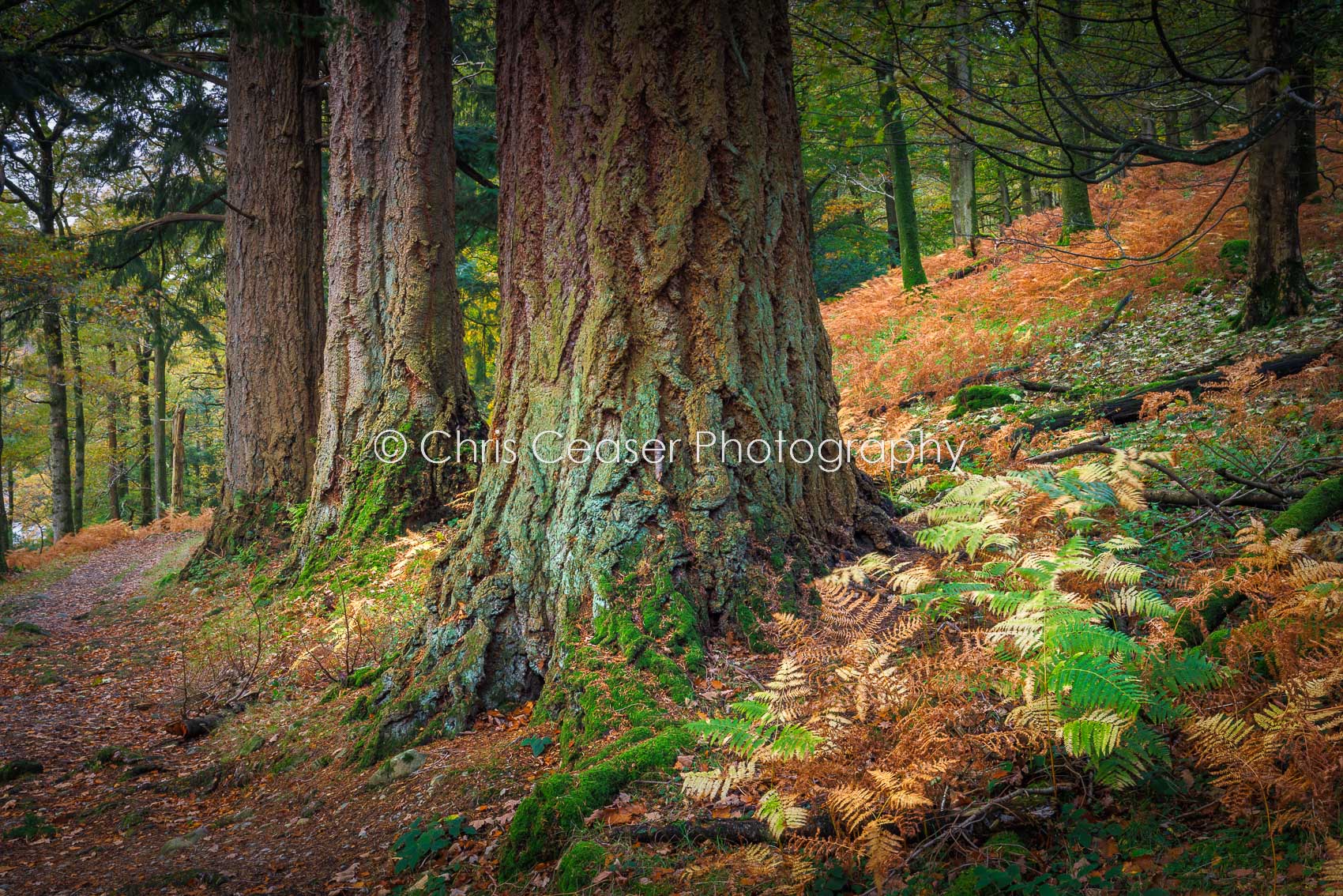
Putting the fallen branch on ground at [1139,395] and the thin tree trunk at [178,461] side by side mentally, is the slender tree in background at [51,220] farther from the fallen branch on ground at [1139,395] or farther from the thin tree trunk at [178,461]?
the fallen branch on ground at [1139,395]

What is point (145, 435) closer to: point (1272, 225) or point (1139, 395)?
point (1139, 395)

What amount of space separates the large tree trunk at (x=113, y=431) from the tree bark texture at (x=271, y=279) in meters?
12.8

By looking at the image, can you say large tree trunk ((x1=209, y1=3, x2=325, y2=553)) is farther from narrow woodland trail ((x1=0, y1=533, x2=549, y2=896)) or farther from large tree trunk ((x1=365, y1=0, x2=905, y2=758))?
large tree trunk ((x1=365, y1=0, x2=905, y2=758))

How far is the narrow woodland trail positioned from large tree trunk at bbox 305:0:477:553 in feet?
7.15

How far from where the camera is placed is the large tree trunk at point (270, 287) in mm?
7969

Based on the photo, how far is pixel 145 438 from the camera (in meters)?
23.0

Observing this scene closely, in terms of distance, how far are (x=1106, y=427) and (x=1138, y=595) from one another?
4257mm

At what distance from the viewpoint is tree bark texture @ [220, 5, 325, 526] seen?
26.2 feet

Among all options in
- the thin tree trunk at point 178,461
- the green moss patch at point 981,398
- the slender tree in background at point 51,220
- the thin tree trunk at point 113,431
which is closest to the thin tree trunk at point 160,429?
the thin tree trunk at point 178,461

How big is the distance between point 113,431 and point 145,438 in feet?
2.92

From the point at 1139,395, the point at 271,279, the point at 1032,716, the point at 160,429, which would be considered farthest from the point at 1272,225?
the point at 160,429

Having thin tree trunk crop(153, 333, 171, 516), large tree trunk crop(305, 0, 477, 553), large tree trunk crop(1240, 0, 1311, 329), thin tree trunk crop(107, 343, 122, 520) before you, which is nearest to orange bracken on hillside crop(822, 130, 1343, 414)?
large tree trunk crop(1240, 0, 1311, 329)

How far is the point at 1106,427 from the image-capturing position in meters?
6.14

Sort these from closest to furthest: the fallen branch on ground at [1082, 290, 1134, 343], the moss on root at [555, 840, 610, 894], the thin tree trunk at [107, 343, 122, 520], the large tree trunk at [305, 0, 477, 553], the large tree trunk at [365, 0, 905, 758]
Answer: the moss on root at [555, 840, 610, 894]
the large tree trunk at [365, 0, 905, 758]
the large tree trunk at [305, 0, 477, 553]
the fallen branch on ground at [1082, 290, 1134, 343]
the thin tree trunk at [107, 343, 122, 520]
